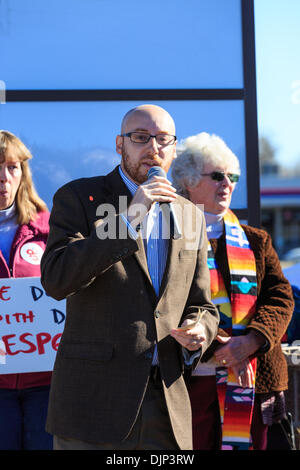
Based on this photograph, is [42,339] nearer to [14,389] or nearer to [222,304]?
[14,389]

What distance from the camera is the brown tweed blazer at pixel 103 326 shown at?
2.25 m

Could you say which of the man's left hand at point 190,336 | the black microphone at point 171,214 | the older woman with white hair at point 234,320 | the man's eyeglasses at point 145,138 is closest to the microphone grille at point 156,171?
the black microphone at point 171,214

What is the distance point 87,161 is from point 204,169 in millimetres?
1181

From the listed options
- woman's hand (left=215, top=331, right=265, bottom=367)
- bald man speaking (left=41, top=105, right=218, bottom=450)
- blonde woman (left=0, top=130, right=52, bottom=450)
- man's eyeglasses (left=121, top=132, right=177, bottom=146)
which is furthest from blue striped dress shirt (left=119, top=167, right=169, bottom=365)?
blonde woman (left=0, top=130, right=52, bottom=450)

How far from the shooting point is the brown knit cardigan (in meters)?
3.27

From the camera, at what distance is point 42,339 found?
3.36 m

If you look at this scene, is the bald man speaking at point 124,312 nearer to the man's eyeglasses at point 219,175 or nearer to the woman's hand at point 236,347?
the woman's hand at point 236,347

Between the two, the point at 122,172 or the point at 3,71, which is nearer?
the point at 122,172

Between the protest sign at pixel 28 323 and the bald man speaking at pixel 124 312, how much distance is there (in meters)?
0.90

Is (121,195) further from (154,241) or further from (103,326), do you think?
(103,326)

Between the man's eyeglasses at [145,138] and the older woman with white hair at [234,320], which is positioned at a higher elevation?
the man's eyeglasses at [145,138]

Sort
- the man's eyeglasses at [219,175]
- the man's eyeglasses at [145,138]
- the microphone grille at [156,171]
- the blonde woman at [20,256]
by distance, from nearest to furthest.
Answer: the microphone grille at [156,171] → the man's eyeglasses at [145,138] → the blonde woman at [20,256] → the man's eyeglasses at [219,175]

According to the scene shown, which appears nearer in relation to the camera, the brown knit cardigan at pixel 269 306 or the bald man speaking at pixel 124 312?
the bald man speaking at pixel 124 312

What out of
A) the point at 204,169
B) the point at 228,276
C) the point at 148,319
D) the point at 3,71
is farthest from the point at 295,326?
the point at 3,71
